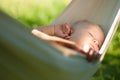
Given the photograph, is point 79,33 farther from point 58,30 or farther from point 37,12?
point 37,12

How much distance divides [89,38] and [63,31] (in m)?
0.19

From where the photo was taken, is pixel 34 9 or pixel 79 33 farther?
pixel 34 9

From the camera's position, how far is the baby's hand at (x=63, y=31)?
2.37 metres

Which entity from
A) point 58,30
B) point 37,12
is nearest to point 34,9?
point 37,12

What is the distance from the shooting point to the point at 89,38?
2.31 m

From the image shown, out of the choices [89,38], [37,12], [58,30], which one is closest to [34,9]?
[37,12]

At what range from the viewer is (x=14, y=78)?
1619 mm

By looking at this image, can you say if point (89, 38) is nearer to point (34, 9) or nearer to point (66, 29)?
Result: point (66, 29)

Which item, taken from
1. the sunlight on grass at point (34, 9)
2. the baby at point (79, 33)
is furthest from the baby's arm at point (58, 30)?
the sunlight on grass at point (34, 9)

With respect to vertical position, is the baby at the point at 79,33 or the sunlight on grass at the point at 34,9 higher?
the sunlight on grass at the point at 34,9

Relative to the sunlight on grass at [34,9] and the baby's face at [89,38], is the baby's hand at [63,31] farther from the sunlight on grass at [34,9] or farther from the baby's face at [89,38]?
the sunlight on grass at [34,9]

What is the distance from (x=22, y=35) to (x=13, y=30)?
1.7 inches

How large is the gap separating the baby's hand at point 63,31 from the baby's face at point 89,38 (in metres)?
0.04

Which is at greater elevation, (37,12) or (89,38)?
(37,12)
